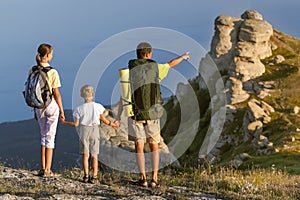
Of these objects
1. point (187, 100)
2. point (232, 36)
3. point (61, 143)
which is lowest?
point (61, 143)

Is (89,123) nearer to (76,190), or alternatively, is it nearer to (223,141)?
(76,190)

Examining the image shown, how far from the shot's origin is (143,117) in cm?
1257

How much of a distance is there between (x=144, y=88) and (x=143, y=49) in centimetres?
99

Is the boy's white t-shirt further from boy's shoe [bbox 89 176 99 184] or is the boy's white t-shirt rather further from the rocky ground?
the rocky ground

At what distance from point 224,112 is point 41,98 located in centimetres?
7179

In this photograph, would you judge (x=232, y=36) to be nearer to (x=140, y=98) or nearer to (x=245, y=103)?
(x=245, y=103)

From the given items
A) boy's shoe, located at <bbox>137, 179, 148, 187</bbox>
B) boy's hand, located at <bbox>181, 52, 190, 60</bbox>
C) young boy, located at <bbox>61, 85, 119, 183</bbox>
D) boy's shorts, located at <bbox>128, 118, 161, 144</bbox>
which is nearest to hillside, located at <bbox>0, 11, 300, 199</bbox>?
boy's shoe, located at <bbox>137, 179, 148, 187</bbox>

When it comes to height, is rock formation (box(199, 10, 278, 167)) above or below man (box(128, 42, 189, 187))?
above

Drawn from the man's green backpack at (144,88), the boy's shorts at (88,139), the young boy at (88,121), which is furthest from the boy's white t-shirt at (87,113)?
the man's green backpack at (144,88)

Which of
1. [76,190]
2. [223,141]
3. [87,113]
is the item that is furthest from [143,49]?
[223,141]

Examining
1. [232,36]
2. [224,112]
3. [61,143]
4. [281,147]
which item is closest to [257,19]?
[232,36]

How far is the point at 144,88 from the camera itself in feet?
40.6

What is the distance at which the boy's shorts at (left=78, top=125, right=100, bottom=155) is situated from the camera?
524 inches

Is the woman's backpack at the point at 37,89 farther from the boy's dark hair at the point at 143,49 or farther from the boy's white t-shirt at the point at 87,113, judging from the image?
the boy's dark hair at the point at 143,49
